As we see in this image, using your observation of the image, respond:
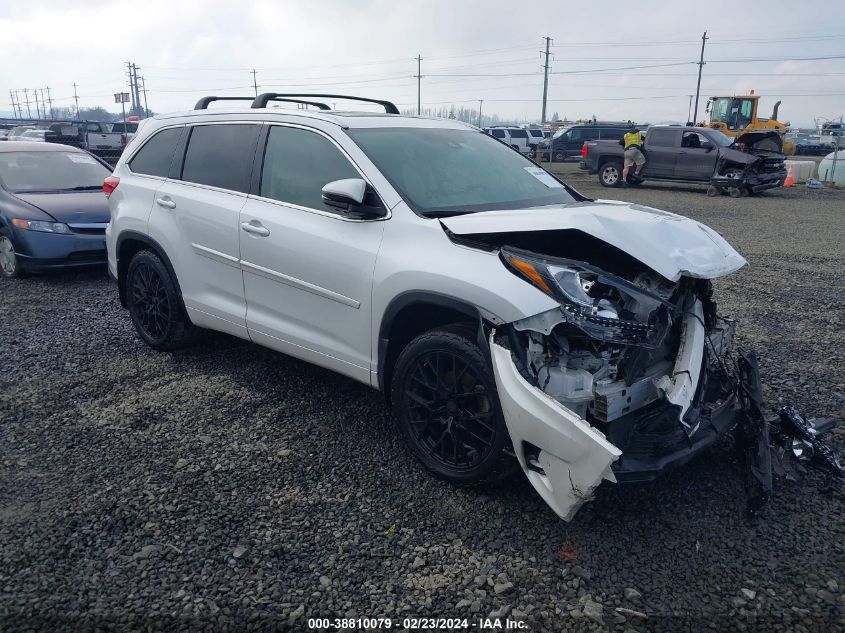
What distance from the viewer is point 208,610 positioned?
2.67 meters

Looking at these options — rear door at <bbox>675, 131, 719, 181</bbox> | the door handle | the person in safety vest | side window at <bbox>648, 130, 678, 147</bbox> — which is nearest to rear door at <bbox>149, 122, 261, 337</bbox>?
the door handle

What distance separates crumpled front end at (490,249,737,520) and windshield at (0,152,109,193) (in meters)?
7.59

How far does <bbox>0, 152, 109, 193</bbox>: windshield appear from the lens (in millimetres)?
8536

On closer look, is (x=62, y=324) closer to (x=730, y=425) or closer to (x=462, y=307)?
(x=462, y=307)

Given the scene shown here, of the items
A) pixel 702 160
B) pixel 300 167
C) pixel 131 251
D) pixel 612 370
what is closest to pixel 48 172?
pixel 131 251

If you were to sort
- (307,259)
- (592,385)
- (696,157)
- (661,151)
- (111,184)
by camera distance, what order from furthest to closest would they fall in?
(661,151), (696,157), (111,184), (307,259), (592,385)

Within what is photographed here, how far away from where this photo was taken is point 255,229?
168 inches

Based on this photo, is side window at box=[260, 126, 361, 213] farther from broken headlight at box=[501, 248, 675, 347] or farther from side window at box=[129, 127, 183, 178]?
broken headlight at box=[501, 248, 675, 347]

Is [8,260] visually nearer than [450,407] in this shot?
No

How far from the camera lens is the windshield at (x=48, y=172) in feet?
28.0

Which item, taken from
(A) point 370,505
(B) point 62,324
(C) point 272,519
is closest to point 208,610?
(C) point 272,519

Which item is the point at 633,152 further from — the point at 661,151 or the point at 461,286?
the point at 461,286

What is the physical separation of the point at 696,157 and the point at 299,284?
17.7 metres

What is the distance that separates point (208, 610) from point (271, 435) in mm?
1508
